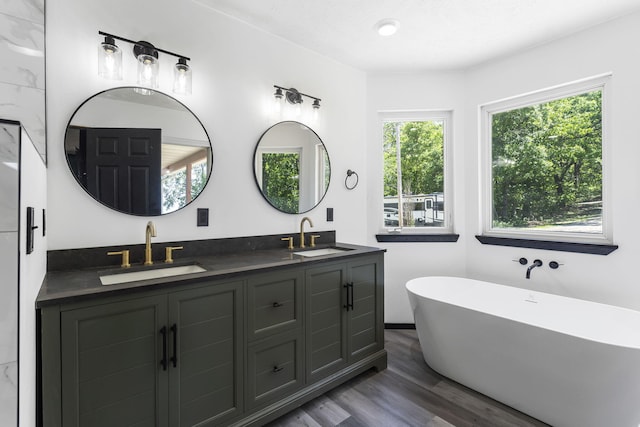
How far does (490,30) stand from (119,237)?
9.53ft

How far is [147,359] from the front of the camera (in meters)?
1.37

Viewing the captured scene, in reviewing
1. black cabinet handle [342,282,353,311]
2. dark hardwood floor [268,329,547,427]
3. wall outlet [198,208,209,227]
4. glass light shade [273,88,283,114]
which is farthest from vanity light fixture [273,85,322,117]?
dark hardwood floor [268,329,547,427]

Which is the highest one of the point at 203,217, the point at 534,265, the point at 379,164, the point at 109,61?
the point at 109,61

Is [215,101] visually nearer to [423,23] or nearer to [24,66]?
[24,66]

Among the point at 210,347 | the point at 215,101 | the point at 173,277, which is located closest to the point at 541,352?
the point at 210,347

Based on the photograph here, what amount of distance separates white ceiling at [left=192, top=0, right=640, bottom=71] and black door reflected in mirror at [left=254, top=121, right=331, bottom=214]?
0.72 m

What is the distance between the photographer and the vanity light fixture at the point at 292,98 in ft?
7.92

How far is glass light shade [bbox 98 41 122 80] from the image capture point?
1670 millimetres

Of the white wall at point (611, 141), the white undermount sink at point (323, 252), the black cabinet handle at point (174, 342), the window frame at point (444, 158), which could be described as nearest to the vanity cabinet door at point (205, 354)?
the black cabinet handle at point (174, 342)

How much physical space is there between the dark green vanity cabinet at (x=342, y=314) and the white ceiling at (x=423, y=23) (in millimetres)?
1711

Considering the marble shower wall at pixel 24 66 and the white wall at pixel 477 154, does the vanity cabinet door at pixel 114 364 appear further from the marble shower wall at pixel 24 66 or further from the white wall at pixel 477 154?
the white wall at pixel 477 154

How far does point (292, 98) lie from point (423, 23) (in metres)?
1.09

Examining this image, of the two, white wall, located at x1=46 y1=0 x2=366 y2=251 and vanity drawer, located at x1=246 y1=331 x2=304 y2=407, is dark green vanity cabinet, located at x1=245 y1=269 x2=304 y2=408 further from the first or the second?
white wall, located at x1=46 y1=0 x2=366 y2=251

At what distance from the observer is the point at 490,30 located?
2.39 metres
